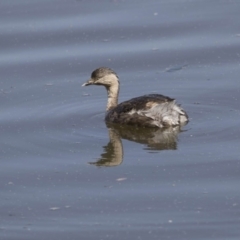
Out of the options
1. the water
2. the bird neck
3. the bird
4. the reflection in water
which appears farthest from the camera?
the bird neck

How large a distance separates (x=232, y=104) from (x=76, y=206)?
10.3 ft

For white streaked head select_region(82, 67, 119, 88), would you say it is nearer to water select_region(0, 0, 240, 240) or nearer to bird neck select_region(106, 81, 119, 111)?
bird neck select_region(106, 81, 119, 111)

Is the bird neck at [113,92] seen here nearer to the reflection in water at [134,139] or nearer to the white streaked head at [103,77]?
the white streaked head at [103,77]

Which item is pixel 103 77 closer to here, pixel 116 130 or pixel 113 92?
pixel 113 92

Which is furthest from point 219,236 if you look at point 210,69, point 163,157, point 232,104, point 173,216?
point 210,69

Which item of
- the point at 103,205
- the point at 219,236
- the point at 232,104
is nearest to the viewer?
the point at 219,236

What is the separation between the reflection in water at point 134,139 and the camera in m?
9.40

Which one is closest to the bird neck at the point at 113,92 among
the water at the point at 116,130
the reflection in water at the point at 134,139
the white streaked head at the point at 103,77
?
the white streaked head at the point at 103,77

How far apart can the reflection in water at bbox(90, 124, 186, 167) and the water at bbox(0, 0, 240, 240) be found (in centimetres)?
2

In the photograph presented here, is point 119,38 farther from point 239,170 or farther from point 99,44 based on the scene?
point 239,170

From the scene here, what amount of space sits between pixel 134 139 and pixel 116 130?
1.45ft

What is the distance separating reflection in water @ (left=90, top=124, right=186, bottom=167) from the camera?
30.8 feet

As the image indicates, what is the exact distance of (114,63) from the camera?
12203 millimetres

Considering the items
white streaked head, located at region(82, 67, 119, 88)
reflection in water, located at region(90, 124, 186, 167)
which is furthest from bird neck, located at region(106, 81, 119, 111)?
reflection in water, located at region(90, 124, 186, 167)
